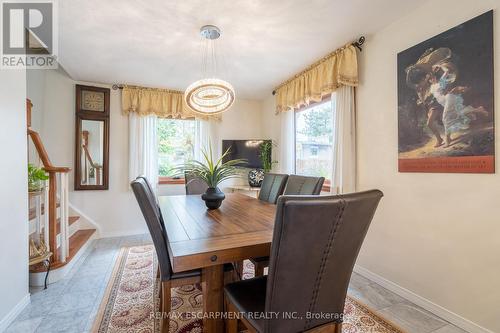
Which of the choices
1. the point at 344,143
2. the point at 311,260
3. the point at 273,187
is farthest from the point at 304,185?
the point at 311,260

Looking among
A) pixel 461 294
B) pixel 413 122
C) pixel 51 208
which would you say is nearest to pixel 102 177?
pixel 51 208

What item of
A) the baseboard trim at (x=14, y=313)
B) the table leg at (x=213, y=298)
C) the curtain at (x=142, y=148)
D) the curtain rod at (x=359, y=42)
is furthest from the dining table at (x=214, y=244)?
the curtain at (x=142, y=148)

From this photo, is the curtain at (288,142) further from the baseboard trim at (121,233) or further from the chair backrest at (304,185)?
the baseboard trim at (121,233)

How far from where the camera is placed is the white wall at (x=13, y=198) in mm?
1604

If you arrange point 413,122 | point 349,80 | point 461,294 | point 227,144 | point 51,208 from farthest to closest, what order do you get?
point 227,144, point 349,80, point 51,208, point 413,122, point 461,294

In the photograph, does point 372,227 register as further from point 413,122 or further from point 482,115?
Result: point 482,115

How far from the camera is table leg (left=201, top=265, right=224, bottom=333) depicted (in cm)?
127

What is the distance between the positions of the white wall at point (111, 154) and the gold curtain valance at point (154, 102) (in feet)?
0.65

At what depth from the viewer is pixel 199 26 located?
216 centimetres

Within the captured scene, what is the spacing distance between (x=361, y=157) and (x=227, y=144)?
2.42 metres

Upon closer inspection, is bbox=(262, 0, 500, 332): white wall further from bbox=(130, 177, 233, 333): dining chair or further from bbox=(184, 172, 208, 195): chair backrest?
bbox=(184, 172, 208, 195): chair backrest

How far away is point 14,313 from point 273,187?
2261 millimetres

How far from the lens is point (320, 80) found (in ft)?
9.35

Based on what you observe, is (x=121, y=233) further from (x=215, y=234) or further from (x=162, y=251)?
(x=215, y=234)
